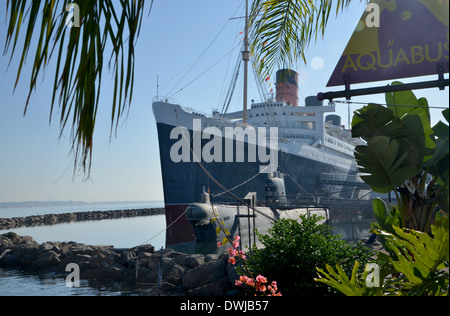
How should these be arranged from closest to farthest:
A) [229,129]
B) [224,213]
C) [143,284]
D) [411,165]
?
[411,165]
[143,284]
[224,213]
[229,129]

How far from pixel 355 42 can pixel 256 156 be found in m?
29.5

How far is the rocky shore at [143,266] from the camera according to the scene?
1088 cm

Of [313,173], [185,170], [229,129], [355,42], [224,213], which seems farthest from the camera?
[313,173]

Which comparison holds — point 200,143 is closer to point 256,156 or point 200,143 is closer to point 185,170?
point 185,170

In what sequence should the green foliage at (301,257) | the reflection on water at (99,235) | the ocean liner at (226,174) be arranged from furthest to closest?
1. the reflection on water at (99,235)
2. the ocean liner at (226,174)
3. the green foliage at (301,257)

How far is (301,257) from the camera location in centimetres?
538

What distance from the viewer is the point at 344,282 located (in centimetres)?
340
